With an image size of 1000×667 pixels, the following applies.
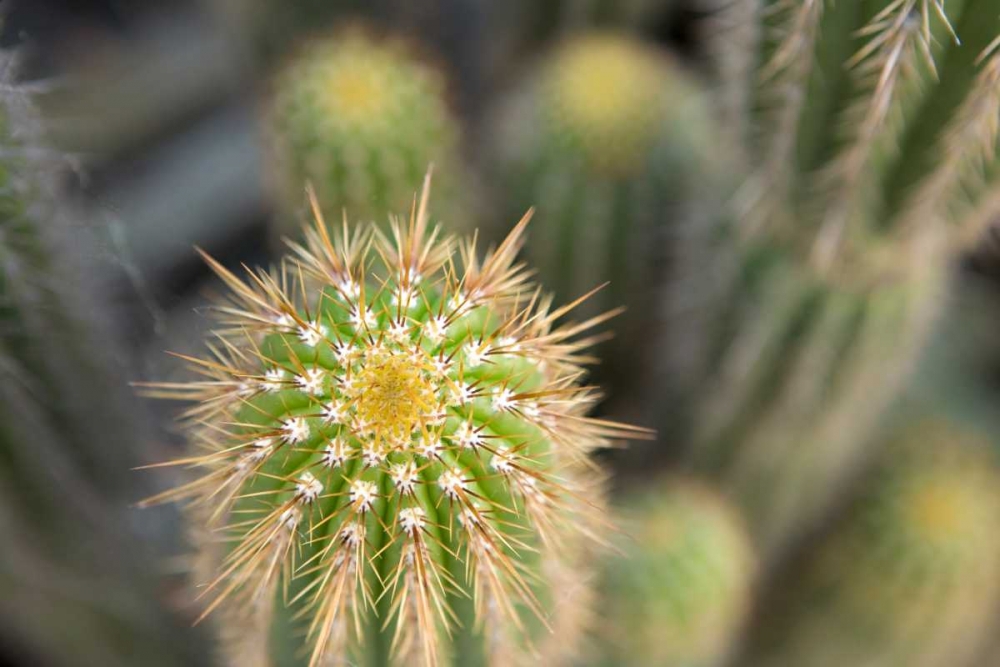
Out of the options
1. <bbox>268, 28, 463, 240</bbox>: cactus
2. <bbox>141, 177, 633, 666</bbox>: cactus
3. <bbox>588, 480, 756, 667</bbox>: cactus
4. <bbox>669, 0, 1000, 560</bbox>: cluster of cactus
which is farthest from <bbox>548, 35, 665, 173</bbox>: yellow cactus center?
<bbox>141, 177, 633, 666</bbox>: cactus

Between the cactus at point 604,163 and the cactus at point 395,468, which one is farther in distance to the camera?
the cactus at point 604,163

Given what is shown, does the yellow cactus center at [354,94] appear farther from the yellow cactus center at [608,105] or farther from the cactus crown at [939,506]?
the cactus crown at [939,506]

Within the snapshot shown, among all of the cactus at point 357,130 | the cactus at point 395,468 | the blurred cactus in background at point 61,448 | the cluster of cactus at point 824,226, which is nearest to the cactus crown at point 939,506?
the cluster of cactus at point 824,226

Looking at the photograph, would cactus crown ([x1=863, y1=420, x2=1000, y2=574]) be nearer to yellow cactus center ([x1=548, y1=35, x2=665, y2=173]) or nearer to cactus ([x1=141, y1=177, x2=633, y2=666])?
yellow cactus center ([x1=548, y1=35, x2=665, y2=173])

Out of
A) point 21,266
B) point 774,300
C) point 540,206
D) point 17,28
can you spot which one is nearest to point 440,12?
point 540,206

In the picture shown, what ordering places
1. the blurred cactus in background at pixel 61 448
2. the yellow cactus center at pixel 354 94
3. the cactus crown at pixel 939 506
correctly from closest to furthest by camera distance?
the blurred cactus in background at pixel 61 448, the yellow cactus center at pixel 354 94, the cactus crown at pixel 939 506
